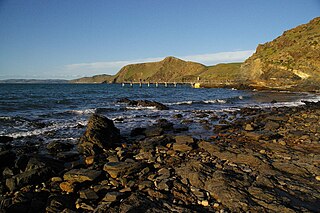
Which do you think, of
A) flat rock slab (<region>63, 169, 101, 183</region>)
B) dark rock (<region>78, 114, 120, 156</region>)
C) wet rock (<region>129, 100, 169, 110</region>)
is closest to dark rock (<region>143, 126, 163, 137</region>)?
dark rock (<region>78, 114, 120, 156</region>)

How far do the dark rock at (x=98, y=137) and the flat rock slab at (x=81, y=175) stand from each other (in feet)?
9.08

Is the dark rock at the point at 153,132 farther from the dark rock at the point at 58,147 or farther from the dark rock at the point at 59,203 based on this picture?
the dark rock at the point at 59,203

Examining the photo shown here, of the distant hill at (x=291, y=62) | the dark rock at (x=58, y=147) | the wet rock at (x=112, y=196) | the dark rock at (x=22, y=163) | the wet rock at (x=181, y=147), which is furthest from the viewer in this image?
the distant hill at (x=291, y=62)

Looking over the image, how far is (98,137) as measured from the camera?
11.7 meters

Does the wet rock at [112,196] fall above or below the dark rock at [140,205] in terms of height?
below

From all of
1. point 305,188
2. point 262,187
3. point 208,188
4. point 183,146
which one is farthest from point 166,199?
point 183,146

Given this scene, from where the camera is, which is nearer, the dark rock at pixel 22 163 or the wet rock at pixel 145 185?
the wet rock at pixel 145 185

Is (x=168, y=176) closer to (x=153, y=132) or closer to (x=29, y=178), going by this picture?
(x=29, y=178)

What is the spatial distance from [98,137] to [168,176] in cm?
591

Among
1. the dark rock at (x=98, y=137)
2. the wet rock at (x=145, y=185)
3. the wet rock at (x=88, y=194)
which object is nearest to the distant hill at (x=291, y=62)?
the dark rock at (x=98, y=137)

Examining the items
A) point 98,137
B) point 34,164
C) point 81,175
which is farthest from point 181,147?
point 34,164

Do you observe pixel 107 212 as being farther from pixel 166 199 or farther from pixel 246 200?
pixel 246 200

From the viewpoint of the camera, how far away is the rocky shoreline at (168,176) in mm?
5500

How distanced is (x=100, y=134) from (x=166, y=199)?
7.40 metres
